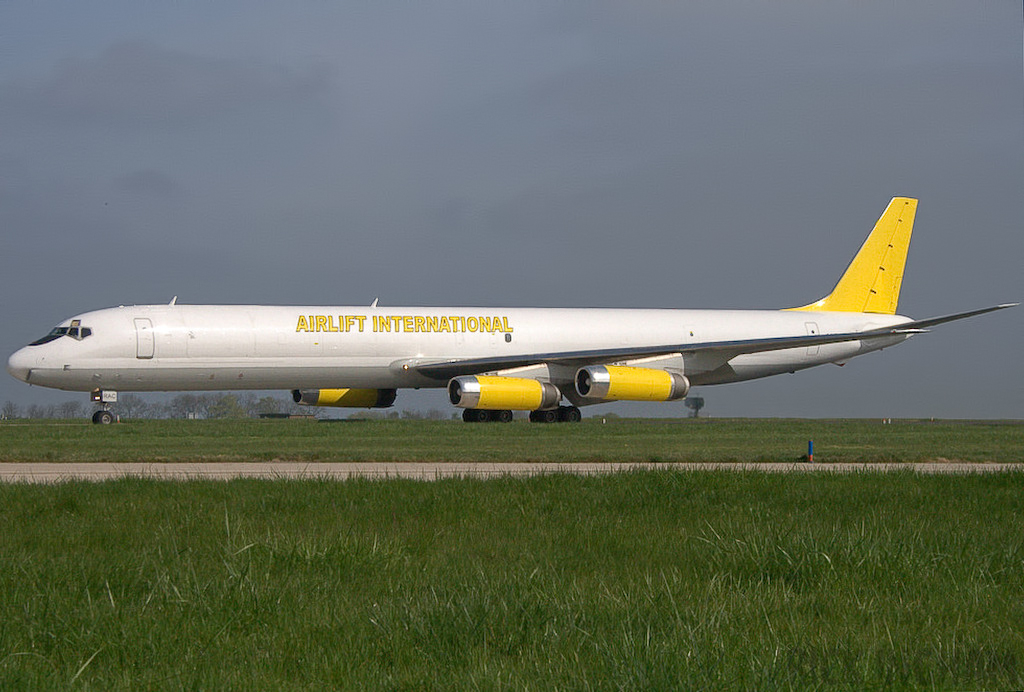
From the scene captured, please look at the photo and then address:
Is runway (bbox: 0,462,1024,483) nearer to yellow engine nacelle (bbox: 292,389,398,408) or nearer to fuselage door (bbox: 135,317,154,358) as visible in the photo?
fuselage door (bbox: 135,317,154,358)

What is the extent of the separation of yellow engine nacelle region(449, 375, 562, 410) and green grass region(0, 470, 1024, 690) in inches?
956

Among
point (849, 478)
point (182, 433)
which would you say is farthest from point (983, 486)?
point (182, 433)

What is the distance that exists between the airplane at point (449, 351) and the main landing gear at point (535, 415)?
7 centimetres

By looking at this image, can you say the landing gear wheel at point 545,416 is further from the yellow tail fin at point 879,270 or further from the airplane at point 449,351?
the yellow tail fin at point 879,270

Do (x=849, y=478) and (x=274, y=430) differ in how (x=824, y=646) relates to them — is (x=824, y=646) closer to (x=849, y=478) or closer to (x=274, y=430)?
(x=849, y=478)

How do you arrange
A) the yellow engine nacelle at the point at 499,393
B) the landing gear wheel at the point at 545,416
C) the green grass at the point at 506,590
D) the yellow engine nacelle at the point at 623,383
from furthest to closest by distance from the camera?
1. the landing gear wheel at the point at 545,416
2. the yellow engine nacelle at the point at 623,383
3. the yellow engine nacelle at the point at 499,393
4. the green grass at the point at 506,590

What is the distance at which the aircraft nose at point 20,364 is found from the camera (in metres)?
34.6

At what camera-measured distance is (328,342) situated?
37.1 meters

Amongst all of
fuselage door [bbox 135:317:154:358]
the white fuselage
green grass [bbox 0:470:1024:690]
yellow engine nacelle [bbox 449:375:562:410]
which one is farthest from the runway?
yellow engine nacelle [bbox 449:375:562:410]

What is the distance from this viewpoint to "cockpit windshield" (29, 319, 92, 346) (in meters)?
34.8

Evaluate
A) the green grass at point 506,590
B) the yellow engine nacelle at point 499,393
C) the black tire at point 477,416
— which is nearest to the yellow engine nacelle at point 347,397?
the black tire at point 477,416

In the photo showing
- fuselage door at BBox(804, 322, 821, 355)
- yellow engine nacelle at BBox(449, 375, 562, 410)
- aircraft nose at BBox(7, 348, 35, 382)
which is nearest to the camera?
aircraft nose at BBox(7, 348, 35, 382)

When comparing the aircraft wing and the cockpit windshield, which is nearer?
the cockpit windshield

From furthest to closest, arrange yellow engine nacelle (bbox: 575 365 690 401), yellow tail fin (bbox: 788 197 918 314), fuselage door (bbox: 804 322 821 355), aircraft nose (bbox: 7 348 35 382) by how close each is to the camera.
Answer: yellow tail fin (bbox: 788 197 918 314)
fuselage door (bbox: 804 322 821 355)
yellow engine nacelle (bbox: 575 365 690 401)
aircraft nose (bbox: 7 348 35 382)
